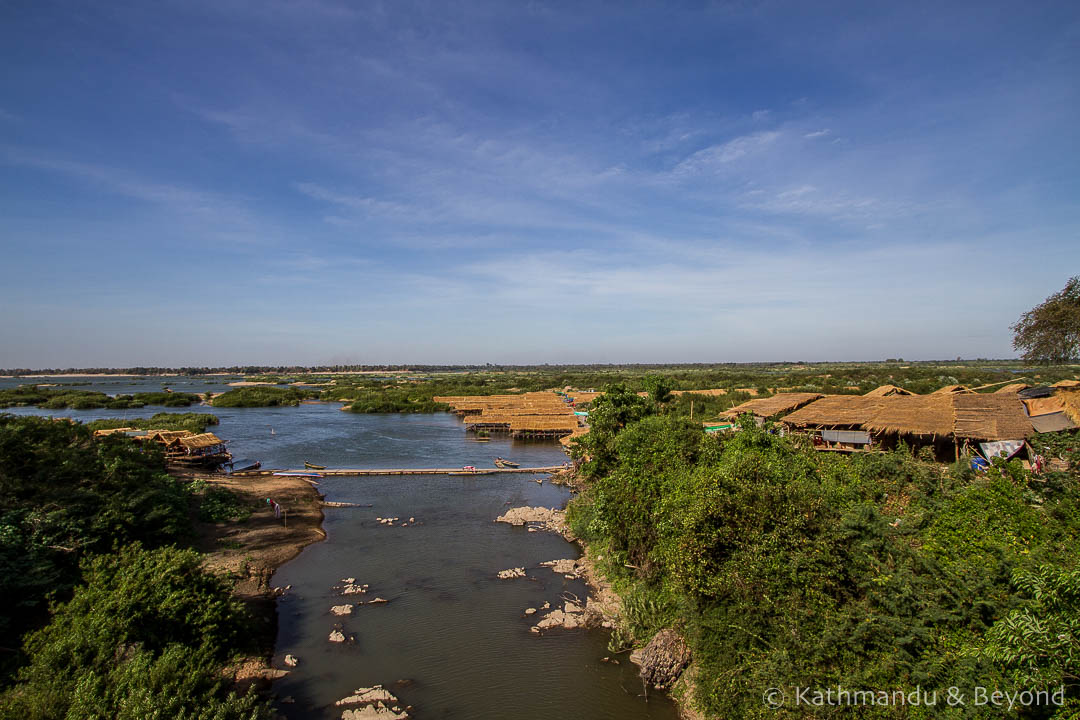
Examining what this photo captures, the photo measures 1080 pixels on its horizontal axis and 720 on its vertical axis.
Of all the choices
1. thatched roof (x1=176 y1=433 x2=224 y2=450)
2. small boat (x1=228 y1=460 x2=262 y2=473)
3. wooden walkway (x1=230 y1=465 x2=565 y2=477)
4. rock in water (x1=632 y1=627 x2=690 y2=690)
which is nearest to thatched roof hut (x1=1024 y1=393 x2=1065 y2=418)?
rock in water (x1=632 y1=627 x2=690 y2=690)

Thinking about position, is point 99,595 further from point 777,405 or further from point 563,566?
point 777,405

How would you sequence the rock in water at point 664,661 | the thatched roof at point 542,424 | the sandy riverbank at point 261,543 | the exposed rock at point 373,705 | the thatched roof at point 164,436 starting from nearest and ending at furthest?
the exposed rock at point 373,705, the rock in water at point 664,661, the sandy riverbank at point 261,543, the thatched roof at point 164,436, the thatched roof at point 542,424

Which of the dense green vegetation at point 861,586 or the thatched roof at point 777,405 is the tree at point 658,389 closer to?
the thatched roof at point 777,405

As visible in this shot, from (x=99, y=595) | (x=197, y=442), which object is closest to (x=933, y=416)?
(x=99, y=595)

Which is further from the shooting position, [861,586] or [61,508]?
[61,508]

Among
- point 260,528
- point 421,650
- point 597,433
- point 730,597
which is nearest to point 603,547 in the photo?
point 597,433

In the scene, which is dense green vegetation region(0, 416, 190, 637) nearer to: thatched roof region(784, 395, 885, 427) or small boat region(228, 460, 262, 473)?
small boat region(228, 460, 262, 473)

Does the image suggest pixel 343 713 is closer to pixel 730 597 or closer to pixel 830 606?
pixel 730 597

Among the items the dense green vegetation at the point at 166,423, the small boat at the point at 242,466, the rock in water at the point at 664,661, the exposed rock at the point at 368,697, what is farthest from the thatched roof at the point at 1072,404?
the dense green vegetation at the point at 166,423
